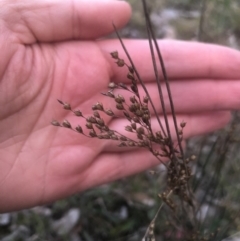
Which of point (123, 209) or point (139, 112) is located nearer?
point (139, 112)

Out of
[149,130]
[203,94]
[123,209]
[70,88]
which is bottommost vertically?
[149,130]

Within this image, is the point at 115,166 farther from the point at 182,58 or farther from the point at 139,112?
the point at 139,112

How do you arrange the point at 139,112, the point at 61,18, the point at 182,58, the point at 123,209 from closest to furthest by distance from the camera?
the point at 139,112
the point at 61,18
the point at 182,58
the point at 123,209

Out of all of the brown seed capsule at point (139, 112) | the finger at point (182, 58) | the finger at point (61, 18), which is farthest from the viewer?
the finger at point (182, 58)

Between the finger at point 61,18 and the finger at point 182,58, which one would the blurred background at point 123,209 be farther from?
the finger at point 61,18

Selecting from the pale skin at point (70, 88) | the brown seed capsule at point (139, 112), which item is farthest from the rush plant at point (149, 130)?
the pale skin at point (70, 88)

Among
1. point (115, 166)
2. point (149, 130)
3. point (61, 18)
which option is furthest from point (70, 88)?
point (149, 130)

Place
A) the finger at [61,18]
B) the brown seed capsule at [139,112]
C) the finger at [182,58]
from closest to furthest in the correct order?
the brown seed capsule at [139,112] < the finger at [61,18] < the finger at [182,58]

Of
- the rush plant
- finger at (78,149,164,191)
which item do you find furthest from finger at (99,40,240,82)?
the rush plant
